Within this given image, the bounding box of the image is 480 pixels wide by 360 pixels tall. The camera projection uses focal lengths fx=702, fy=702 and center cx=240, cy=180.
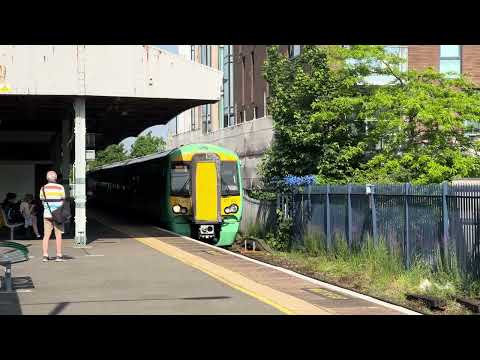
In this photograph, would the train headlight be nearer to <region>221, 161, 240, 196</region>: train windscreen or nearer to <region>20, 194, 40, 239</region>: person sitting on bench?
<region>221, 161, 240, 196</region>: train windscreen

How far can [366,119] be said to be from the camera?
22609mm

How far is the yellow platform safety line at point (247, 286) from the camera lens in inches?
342

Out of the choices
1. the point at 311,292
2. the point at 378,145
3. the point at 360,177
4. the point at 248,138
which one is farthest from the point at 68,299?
the point at 248,138

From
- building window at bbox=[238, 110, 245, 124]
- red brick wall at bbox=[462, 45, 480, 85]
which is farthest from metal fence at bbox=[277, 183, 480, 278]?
building window at bbox=[238, 110, 245, 124]

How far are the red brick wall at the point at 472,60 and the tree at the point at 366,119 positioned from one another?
9458 millimetres

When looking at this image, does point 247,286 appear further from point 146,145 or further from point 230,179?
point 146,145

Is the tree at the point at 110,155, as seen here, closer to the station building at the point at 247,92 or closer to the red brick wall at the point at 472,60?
the station building at the point at 247,92

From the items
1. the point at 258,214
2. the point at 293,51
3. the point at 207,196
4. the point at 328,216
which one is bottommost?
the point at 258,214

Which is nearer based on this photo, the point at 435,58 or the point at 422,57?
the point at 422,57

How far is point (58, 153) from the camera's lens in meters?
28.6

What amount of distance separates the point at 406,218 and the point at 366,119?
30.3ft

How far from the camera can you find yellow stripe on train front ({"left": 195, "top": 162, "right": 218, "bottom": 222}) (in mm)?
21016

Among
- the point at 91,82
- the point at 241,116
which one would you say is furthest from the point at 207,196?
the point at 241,116
